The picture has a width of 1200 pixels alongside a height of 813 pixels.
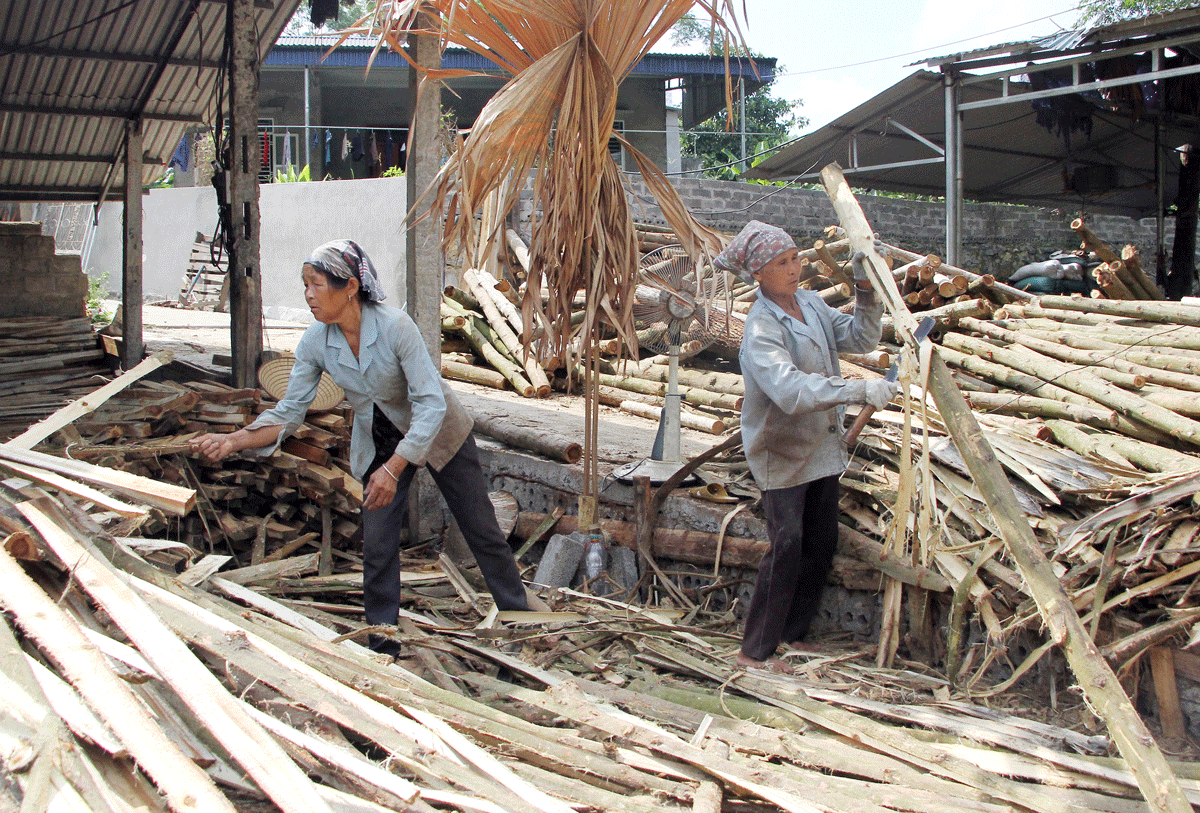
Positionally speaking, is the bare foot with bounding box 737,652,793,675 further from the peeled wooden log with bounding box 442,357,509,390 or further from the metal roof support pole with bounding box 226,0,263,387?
the peeled wooden log with bounding box 442,357,509,390

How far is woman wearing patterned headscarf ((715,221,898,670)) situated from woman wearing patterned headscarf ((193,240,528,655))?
46.2 inches

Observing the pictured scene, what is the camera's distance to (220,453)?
3.62 m

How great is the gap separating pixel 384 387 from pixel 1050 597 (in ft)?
8.20

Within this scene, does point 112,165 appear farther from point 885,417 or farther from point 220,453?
point 885,417

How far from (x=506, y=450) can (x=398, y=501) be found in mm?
1927

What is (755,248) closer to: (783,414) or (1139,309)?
(783,414)

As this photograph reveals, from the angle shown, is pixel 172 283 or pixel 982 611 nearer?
pixel 982 611

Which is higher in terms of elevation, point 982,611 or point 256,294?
point 256,294

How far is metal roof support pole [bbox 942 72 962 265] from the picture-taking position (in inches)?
383

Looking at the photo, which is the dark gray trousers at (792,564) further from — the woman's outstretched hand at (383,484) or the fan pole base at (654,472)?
the woman's outstretched hand at (383,484)

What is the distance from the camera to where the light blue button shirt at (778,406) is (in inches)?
136

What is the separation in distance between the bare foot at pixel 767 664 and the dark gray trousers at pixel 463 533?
1020 mm

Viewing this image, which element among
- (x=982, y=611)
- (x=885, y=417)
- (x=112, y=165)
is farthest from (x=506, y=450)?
(x=112, y=165)

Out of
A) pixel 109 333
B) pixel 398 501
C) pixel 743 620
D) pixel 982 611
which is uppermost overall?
pixel 109 333
